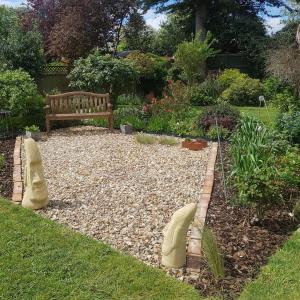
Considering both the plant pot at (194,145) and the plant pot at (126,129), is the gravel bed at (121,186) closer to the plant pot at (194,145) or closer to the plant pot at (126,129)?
the plant pot at (194,145)

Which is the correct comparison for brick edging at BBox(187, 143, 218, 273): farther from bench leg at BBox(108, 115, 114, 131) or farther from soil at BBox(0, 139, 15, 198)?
bench leg at BBox(108, 115, 114, 131)

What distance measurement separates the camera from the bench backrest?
9.40m

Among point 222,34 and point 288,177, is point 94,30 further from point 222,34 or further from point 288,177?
point 288,177

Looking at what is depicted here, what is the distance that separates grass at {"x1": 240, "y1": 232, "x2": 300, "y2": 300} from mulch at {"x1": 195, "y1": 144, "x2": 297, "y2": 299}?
76mm

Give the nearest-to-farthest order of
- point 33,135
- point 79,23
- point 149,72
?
1. point 33,135
2. point 149,72
3. point 79,23

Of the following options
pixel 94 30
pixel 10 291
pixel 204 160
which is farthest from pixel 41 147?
pixel 94 30

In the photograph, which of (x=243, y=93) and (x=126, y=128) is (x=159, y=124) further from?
(x=243, y=93)

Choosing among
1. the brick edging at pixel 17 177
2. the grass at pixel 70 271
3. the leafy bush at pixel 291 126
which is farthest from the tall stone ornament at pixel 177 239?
the leafy bush at pixel 291 126

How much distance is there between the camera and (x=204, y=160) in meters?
6.57

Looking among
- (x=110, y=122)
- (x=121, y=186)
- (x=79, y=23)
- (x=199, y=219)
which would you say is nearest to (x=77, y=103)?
(x=110, y=122)

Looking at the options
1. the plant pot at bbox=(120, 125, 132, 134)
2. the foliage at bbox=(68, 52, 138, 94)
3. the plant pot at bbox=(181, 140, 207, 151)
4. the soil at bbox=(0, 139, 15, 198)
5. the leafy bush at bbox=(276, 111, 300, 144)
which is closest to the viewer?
the soil at bbox=(0, 139, 15, 198)

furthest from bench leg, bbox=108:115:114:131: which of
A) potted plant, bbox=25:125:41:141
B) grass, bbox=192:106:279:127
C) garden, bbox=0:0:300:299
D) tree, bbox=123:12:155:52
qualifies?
tree, bbox=123:12:155:52

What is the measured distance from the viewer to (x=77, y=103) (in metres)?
9.66

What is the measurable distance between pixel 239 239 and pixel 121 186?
202 cm
